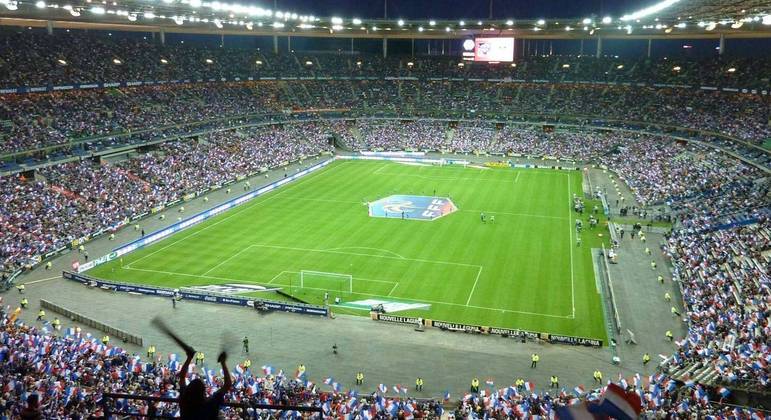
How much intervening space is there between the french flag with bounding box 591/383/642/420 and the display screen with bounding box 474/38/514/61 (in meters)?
96.2

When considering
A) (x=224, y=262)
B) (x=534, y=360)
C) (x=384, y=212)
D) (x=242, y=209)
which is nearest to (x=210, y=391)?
(x=534, y=360)

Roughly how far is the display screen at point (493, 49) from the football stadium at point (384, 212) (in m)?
0.34

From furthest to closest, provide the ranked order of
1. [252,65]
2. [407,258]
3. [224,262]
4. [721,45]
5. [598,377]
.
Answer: [252,65], [721,45], [407,258], [224,262], [598,377]

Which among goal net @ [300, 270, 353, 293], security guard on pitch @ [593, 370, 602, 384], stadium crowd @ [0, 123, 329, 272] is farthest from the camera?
stadium crowd @ [0, 123, 329, 272]

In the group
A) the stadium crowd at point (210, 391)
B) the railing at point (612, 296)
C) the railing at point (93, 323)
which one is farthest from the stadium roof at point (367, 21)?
the stadium crowd at point (210, 391)

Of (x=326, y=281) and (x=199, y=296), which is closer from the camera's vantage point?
(x=199, y=296)

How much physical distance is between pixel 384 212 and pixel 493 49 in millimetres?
49811

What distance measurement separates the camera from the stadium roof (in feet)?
190

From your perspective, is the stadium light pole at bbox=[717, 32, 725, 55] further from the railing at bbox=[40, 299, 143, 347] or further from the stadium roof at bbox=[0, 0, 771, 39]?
the railing at bbox=[40, 299, 143, 347]

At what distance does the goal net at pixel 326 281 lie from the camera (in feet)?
136

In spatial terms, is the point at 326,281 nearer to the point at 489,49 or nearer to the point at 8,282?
the point at 8,282

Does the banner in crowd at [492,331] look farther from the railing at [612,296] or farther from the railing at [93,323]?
the railing at [93,323]

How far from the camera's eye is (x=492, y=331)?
3425 cm

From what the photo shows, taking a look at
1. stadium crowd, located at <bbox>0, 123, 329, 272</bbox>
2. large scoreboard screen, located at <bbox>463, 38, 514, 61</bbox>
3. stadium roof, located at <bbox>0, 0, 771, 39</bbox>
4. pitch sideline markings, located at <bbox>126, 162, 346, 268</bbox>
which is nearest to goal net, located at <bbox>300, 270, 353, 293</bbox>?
pitch sideline markings, located at <bbox>126, 162, 346, 268</bbox>
